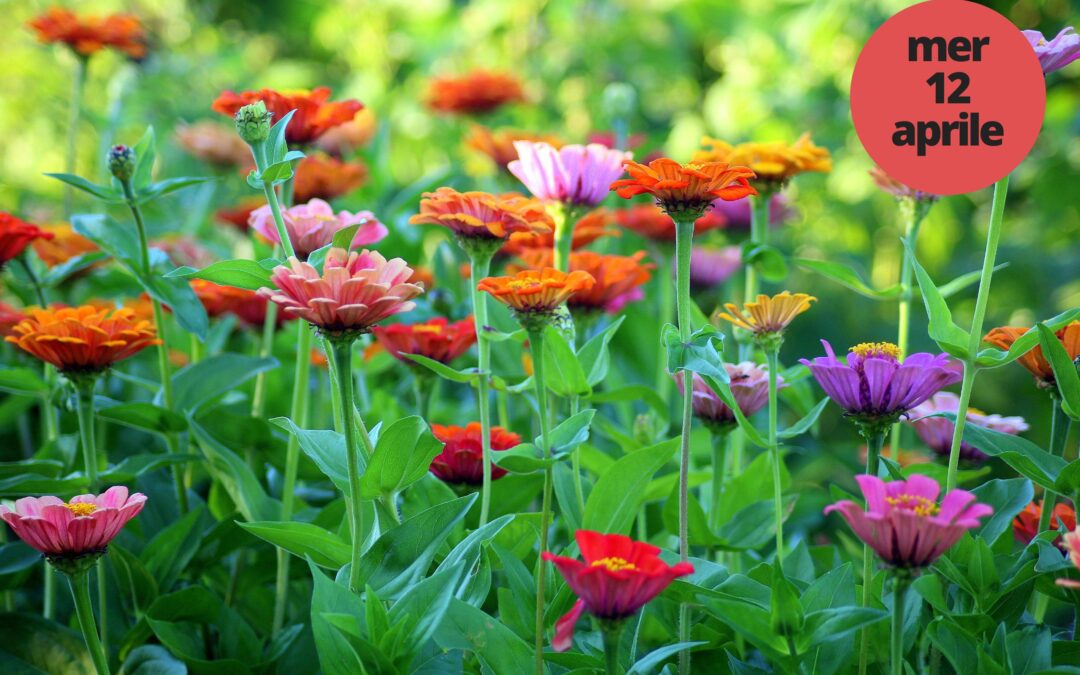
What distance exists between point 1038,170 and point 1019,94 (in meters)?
1.61

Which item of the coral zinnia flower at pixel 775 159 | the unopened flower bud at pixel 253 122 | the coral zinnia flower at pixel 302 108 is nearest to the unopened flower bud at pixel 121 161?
the coral zinnia flower at pixel 302 108

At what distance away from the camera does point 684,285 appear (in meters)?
0.56

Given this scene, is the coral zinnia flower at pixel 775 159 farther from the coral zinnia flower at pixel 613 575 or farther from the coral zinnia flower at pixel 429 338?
the coral zinnia flower at pixel 613 575

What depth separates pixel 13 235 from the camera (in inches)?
30.5

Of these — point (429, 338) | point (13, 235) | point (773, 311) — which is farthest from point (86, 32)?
point (773, 311)

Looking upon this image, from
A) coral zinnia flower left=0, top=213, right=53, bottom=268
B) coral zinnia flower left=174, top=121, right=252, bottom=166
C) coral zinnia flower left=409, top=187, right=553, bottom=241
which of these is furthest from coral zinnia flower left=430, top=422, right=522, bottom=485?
coral zinnia flower left=174, top=121, right=252, bottom=166

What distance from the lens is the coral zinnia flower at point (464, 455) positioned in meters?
0.68

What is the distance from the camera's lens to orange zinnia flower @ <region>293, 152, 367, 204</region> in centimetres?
95

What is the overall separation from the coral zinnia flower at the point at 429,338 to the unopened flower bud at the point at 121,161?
22cm

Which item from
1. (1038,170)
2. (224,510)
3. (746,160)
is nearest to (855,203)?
(1038,170)

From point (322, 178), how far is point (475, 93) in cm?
54

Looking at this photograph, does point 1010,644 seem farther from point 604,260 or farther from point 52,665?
point 52,665

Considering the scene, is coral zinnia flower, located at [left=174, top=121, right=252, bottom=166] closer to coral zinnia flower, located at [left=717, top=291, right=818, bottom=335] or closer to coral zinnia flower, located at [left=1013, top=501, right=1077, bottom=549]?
coral zinnia flower, located at [left=717, top=291, right=818, bottom=335]

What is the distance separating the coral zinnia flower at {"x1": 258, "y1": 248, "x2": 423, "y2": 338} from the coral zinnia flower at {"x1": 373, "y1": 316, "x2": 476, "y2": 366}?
20 centimetres
